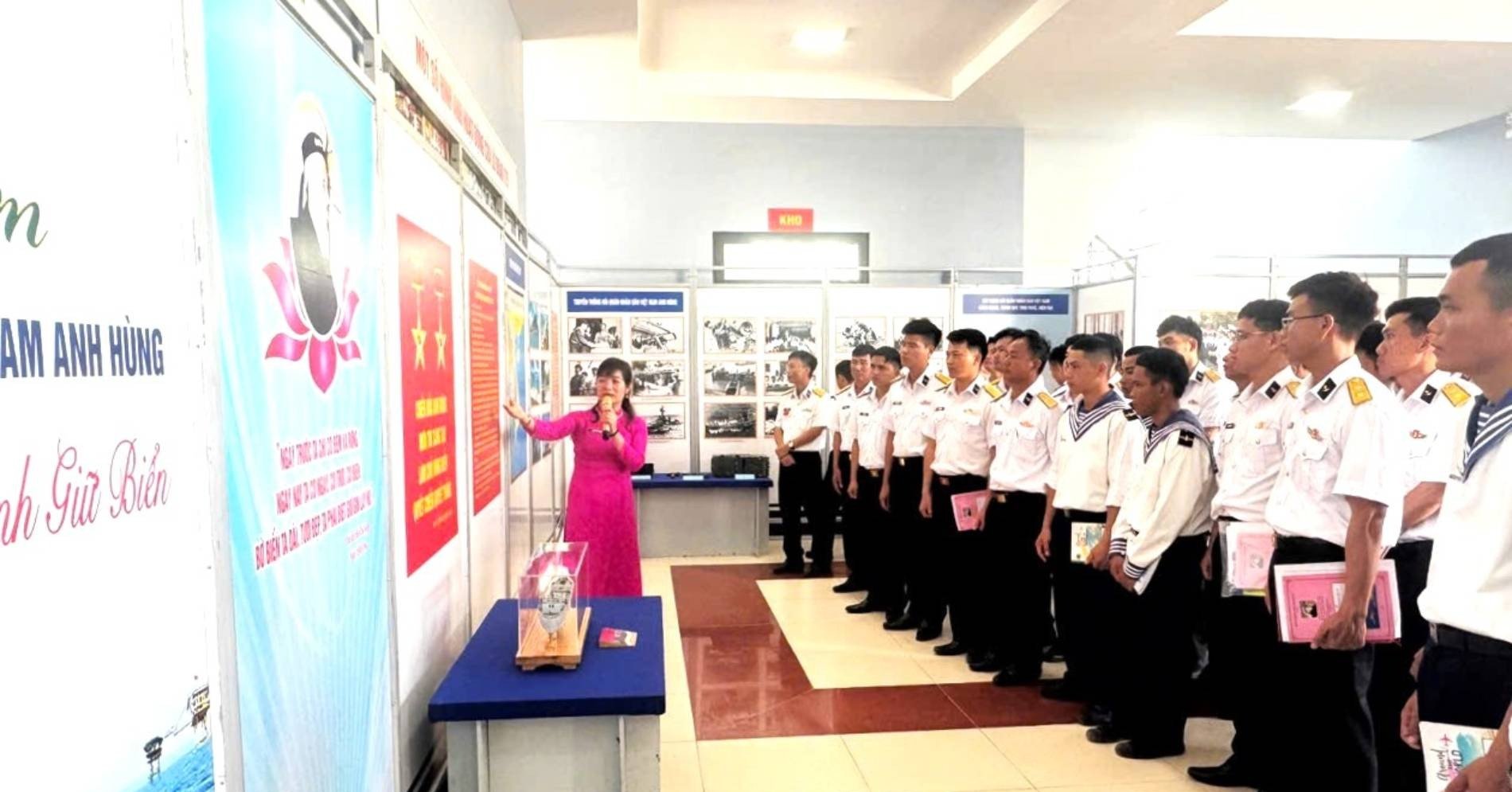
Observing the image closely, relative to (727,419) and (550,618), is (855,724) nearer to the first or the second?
(550,618)

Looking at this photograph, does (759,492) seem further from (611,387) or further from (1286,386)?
(1286,386)

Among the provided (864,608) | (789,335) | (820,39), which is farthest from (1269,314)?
(820,39)

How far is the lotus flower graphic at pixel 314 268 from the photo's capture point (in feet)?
4.58

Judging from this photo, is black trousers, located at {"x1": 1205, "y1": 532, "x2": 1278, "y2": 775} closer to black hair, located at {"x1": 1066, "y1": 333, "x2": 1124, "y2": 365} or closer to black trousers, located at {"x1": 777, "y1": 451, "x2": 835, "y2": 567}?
black hair, located at {"x1": 1066, "y1": 333, "x2": 1124, "y2": 365}

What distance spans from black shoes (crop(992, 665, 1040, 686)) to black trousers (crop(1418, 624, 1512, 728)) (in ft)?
7.91

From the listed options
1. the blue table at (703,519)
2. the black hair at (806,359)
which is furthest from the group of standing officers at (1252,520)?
the blue table at (703,519)

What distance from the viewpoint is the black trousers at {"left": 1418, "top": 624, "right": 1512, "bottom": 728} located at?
5.20ft

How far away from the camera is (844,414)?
6.27 m

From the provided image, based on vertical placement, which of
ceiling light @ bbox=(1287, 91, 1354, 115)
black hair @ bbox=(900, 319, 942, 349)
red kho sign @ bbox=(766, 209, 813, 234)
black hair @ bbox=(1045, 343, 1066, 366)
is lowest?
black hair @ bbox=(1045, 343, 1066, 366)

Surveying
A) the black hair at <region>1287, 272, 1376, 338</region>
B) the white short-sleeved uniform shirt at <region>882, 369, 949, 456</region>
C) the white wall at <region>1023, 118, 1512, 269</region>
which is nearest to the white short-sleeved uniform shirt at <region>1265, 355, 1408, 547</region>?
the black hair at <region>1287, 272, 1376, 338</region>

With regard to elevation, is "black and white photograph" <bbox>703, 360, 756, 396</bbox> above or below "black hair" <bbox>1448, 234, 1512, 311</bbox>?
below

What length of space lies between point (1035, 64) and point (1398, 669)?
484cm

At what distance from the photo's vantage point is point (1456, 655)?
1663 mm

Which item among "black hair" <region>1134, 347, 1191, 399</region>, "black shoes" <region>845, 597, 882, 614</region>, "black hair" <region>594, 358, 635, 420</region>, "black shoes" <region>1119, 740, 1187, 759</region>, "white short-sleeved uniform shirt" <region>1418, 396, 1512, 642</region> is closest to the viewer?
"white short-sleeved uniform shirt" <region>1418, 396, 1512, 642</region>
